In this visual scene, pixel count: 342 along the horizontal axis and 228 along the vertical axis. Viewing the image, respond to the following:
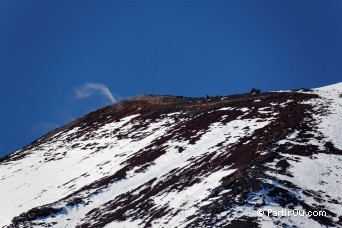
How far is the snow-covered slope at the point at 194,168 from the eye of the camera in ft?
123

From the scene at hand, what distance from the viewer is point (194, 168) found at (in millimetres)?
50000

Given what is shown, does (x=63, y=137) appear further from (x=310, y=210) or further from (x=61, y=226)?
(x=310, y=210)

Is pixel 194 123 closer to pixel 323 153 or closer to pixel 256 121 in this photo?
pixel 256 121

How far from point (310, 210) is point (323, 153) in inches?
438

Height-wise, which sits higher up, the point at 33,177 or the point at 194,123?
the point at 194,123

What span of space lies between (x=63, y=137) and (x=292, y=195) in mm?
60373

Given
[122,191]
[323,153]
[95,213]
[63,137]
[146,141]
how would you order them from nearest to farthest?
[323,153]
[95,213]
[122,191]
[146,141]
[63,137]

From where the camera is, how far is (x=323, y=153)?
45812 millimetres

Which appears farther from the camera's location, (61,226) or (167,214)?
(61,226)

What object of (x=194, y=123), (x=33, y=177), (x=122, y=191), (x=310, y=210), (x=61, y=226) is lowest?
(x=310, y=210)

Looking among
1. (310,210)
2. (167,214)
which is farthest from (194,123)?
(310,210)

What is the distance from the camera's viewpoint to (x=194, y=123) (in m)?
69.2

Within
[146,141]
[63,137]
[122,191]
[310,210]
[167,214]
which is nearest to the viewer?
[310,210]

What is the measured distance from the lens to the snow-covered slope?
3734 centimetres
